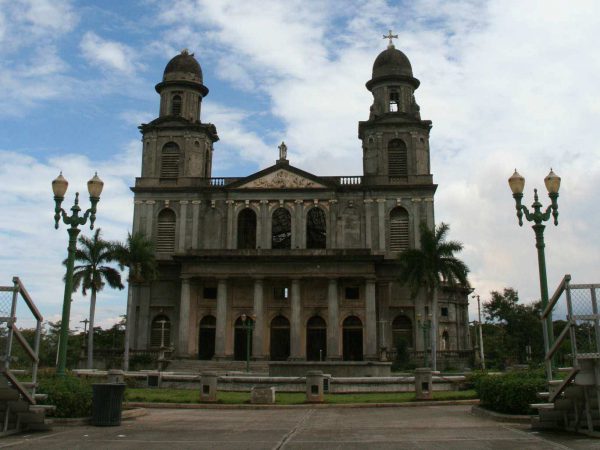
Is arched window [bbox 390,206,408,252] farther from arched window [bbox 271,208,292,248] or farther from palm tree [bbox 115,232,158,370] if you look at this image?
palm tree [bbox 115,232,158,370]

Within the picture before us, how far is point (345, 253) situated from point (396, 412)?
28981 millimetres

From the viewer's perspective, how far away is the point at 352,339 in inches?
1983

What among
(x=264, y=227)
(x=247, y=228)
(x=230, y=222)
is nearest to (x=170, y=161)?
(x=230, y=222)

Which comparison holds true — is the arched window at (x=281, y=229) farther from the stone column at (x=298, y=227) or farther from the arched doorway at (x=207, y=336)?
the arched doorway at (x=207, y=336)

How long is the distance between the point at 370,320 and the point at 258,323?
855 centimetres

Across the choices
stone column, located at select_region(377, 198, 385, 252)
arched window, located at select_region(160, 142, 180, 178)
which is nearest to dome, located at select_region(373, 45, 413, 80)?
stone column, located at select_region(377, 198, 385, 252)

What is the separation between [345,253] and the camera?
160ft

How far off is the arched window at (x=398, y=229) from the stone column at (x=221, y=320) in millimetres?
14106

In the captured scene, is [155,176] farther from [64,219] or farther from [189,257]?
[64,219]

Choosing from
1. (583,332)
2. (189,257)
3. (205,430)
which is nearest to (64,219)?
(205,430)

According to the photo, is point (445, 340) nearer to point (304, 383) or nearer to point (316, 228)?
point (316, 228)

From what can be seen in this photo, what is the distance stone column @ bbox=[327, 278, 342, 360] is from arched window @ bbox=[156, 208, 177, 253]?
1422cm

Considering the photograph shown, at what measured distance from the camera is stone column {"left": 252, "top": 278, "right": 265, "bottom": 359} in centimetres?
4831

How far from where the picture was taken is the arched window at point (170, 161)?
183 ft
